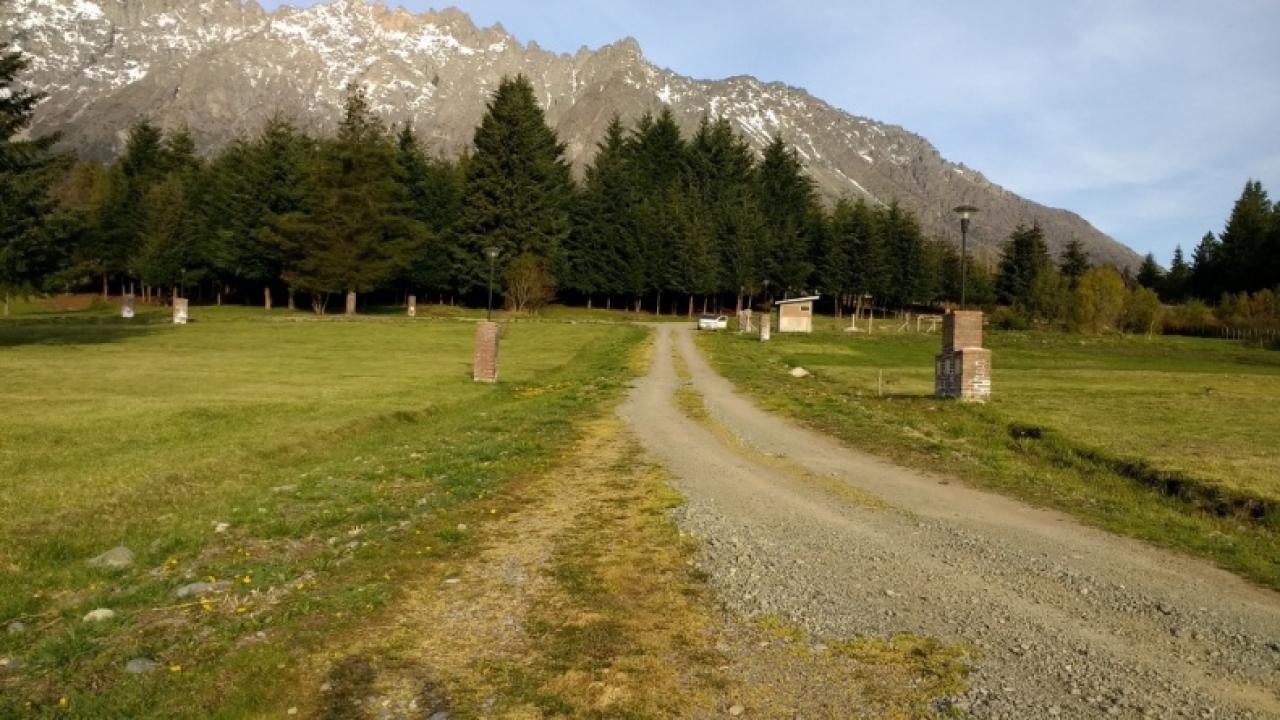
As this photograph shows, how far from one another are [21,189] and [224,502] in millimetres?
→ 32691

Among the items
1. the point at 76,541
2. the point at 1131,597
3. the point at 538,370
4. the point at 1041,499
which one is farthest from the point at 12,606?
the point at 538,370

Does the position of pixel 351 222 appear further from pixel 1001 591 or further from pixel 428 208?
pixel 1001 591

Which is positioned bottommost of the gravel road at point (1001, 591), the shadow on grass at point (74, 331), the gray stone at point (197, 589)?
the gray stone at point (197, 589)

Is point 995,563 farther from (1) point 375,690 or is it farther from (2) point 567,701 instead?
(1) point 375,690

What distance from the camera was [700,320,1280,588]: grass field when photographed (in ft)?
33.4

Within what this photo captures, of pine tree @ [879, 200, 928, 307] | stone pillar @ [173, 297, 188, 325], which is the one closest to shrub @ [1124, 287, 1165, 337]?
pine tree @ [879, 200, 928, 307]

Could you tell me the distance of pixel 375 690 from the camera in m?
4.84

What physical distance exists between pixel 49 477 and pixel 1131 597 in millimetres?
13346

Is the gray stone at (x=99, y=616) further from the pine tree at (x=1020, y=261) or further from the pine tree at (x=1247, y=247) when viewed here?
the pine tree at (x=1247, y=247)

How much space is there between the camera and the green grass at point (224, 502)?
5398 mm

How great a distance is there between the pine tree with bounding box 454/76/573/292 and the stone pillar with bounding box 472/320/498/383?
167 feet

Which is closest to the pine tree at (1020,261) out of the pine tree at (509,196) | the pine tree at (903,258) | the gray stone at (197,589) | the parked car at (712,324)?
the pine tree at (903,258)

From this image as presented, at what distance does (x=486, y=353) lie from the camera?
2639cm

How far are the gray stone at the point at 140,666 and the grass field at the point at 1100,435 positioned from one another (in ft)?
29.9
